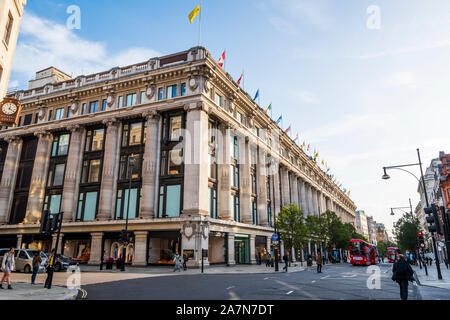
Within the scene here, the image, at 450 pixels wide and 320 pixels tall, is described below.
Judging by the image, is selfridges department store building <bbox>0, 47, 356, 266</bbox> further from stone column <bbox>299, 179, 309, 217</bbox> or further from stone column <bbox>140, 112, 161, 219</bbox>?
stone column <bbox>299, 179, 309, 217</bbox>

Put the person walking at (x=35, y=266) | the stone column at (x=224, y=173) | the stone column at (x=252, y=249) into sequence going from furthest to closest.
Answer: the stone column at (x=252, y=249) < the stone column at (x=224, y=173) < the person walking at (x=35, y=266)

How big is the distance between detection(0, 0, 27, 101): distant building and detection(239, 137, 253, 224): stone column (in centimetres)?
2955

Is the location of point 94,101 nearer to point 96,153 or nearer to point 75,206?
point 96,153

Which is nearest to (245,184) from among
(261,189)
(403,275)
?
(261,189)

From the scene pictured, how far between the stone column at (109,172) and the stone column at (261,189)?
2073 cm

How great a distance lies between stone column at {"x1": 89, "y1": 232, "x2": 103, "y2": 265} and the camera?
3488cm

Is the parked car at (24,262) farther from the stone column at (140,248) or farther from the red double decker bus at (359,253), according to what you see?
the red double decker bus at (359,253)

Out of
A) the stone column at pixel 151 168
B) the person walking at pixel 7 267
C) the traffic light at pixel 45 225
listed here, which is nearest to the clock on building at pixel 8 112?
the traffic light at pixel 45 225

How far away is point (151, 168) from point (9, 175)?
79.6 ft

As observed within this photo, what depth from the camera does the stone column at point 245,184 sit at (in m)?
41.7

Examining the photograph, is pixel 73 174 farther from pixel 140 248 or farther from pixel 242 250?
pixel 242 250

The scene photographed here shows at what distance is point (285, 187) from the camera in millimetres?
57875
